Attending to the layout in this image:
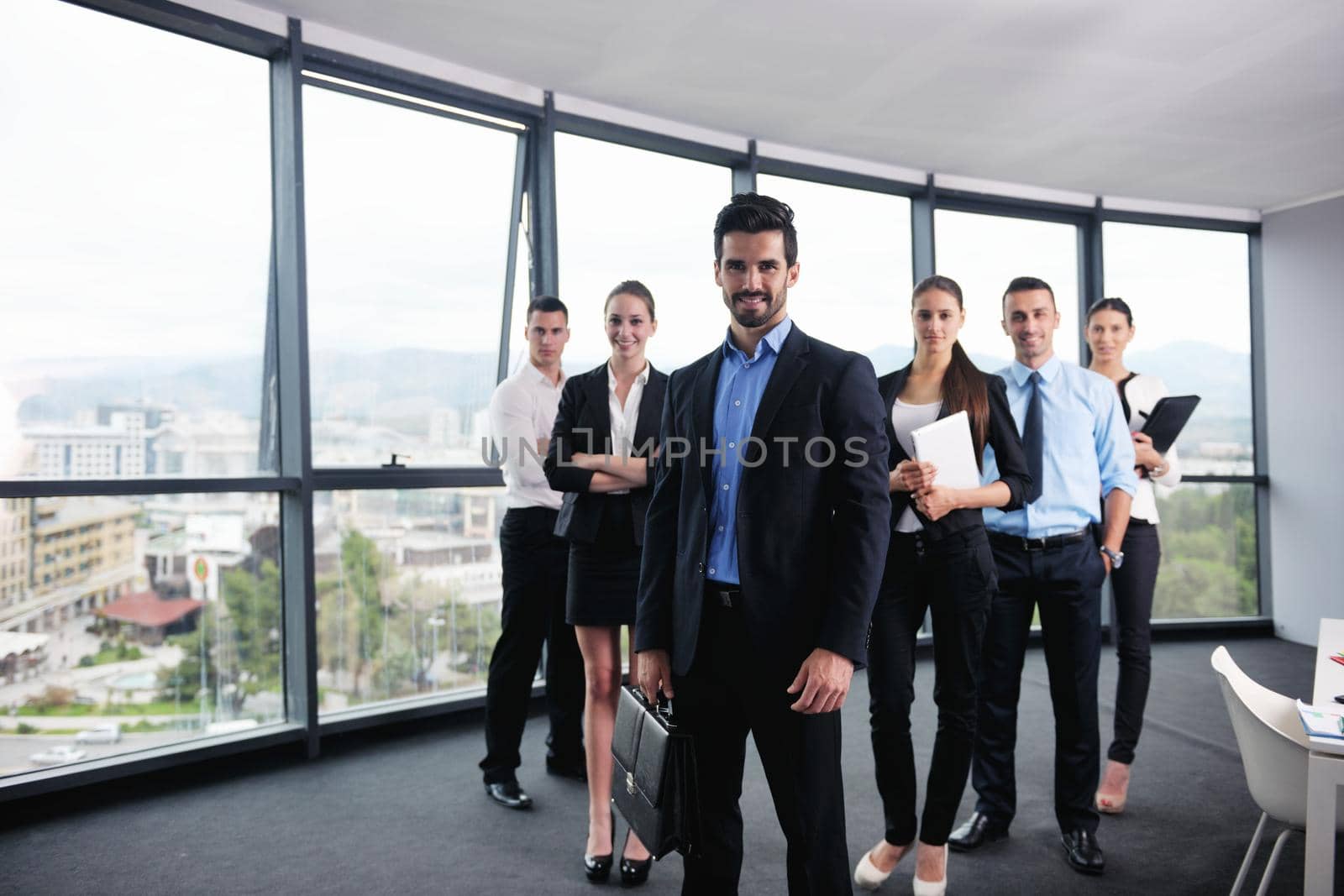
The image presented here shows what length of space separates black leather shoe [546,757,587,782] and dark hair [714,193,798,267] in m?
2.68

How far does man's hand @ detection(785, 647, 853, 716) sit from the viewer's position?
1859mm

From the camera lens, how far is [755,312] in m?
2.03

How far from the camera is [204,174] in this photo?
4059mm

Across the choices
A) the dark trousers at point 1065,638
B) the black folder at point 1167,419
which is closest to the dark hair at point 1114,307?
the black folder at point 1167,419

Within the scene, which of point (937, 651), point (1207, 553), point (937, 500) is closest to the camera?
point (937, 500)

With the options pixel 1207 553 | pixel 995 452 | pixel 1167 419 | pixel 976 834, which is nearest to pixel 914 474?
pixel 995 452

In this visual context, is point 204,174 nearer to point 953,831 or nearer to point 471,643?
point 471,643

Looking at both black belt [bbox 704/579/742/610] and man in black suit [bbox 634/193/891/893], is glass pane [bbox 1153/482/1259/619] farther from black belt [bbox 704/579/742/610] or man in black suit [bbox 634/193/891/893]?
black belt [bbox 704/579/742/610]

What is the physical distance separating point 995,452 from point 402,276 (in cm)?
310

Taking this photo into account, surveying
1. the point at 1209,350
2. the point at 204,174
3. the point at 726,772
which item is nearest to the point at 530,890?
the point at 726,772

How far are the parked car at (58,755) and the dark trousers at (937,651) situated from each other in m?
3.06

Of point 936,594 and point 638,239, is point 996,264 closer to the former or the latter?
point 638,239

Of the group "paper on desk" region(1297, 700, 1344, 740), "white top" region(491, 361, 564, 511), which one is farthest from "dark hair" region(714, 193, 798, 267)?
"white top" region(491, 361, 564, 511)

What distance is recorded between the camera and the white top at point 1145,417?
3741mm
